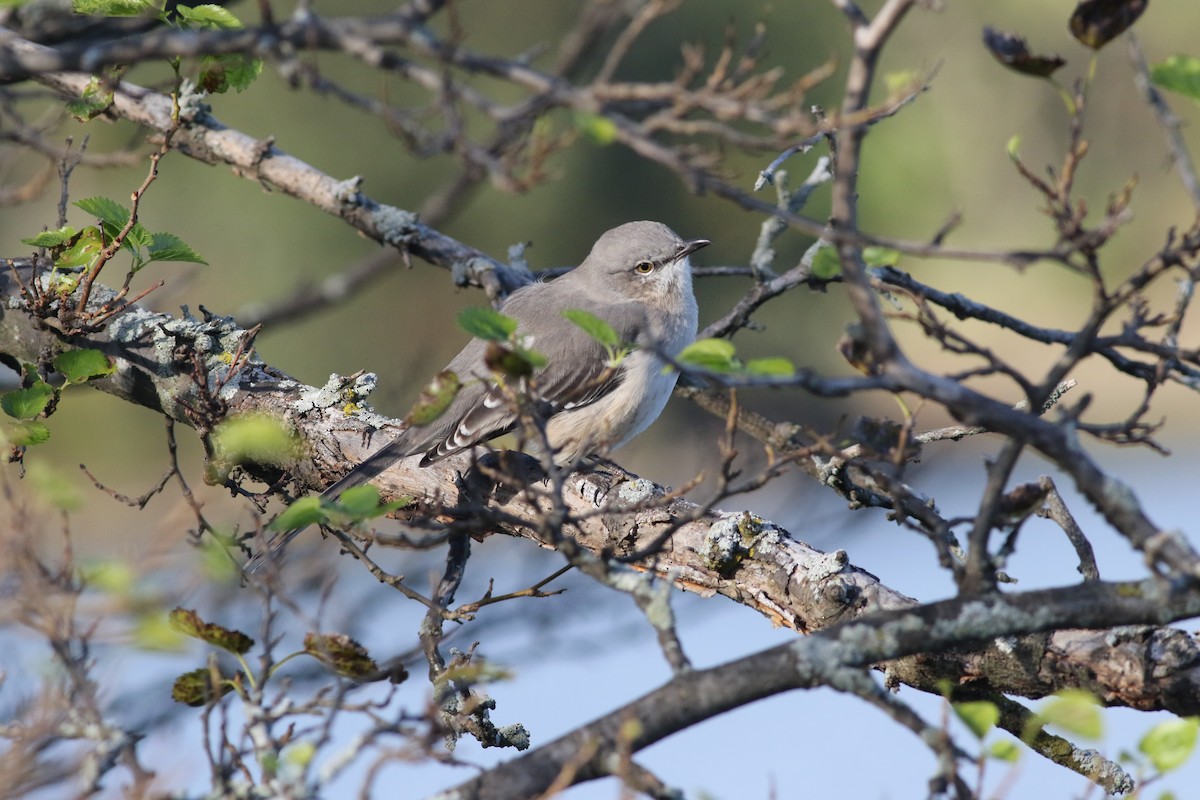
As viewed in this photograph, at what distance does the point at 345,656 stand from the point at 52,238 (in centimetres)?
158

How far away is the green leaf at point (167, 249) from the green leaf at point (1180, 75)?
228 centimetres

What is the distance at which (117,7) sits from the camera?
2.60 metres

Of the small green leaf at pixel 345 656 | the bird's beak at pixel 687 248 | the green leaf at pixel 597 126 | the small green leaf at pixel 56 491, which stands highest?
the bird's beak at pixel 687 248

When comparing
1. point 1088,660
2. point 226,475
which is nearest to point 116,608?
point 226,475

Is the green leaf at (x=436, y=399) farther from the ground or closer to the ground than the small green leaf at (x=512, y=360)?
farther from the ground

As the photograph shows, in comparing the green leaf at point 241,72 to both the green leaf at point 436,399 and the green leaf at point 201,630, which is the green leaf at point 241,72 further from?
the green leaf at point 201,630

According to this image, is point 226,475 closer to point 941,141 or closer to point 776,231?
point 776,231

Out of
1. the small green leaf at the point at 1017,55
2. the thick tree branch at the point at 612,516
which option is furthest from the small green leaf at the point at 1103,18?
the thick tree branch at the point at 612,516

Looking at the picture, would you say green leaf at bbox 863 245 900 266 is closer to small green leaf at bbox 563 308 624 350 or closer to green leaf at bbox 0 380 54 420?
small green leaf at bbox 563 308 624 350

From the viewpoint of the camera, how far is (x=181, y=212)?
12602 mm

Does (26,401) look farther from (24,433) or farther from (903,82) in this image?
(903,82)

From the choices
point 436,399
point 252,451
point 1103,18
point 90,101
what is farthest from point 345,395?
point 1103,18

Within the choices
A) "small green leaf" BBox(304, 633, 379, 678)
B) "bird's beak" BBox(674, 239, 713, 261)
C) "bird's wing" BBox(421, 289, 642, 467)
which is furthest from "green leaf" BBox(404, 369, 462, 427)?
"bird's beak" BBox(674, 239, 713, 261)

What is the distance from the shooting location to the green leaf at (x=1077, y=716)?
1678mm
